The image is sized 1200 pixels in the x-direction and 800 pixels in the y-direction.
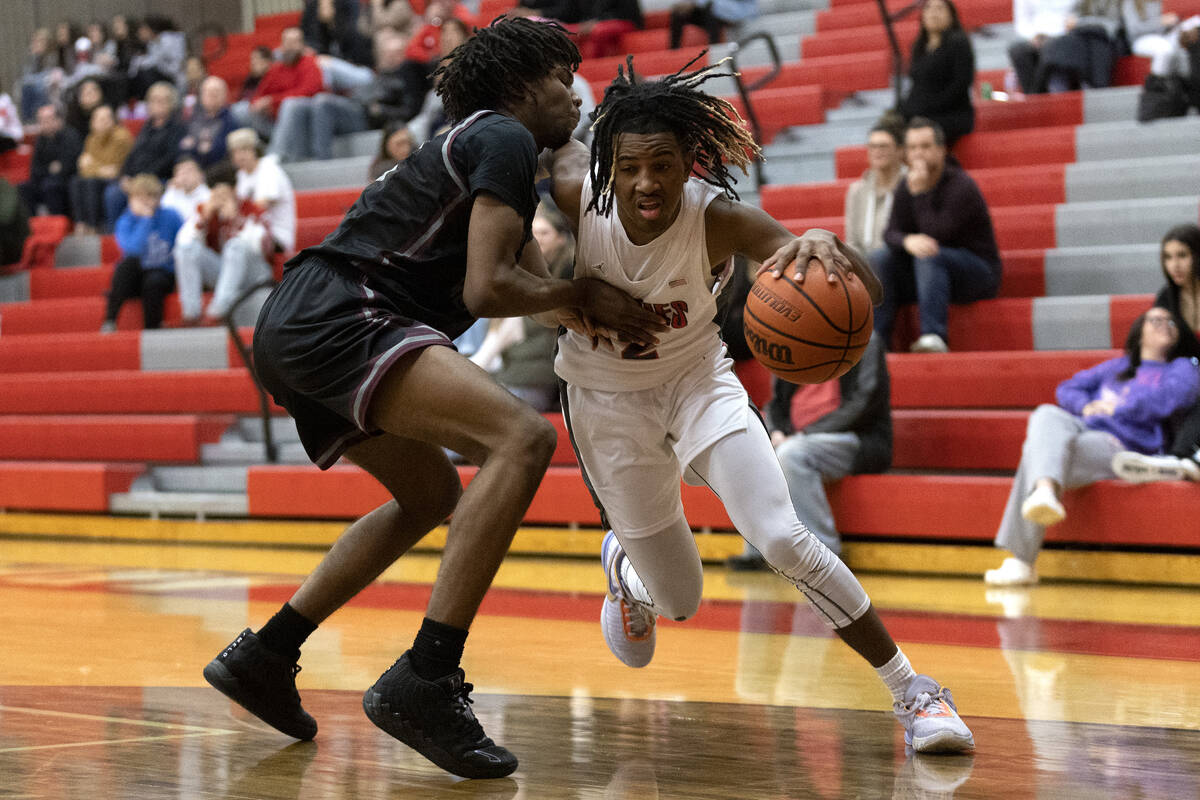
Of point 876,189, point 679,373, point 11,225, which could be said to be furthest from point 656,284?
point 11,225

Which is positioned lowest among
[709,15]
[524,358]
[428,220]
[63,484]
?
[63,484]

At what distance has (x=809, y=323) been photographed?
9.36 ft

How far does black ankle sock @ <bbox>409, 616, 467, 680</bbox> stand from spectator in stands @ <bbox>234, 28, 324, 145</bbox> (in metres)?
9.21

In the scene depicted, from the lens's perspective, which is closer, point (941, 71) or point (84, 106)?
point (941, 71)

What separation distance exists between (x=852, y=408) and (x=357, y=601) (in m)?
2.22

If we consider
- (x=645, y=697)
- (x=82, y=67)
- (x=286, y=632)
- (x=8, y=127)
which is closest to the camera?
(x=286, y=632)

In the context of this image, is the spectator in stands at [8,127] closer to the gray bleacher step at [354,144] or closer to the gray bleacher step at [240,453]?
the gray bleacher step at [354,144]

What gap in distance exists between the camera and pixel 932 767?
9.04 feet

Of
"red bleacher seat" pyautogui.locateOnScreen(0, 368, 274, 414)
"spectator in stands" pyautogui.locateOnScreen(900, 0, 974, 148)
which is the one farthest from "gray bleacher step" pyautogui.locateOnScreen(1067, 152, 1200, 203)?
"red bleacher seat" pyautogui.locateOnScreen(0, 368, 274, 414)

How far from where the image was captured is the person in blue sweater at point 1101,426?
18.5ft

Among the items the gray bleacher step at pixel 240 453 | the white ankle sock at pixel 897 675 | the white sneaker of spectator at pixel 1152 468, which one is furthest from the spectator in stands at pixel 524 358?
the white ankle sock at pixel 897 675

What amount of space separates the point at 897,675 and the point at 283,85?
970 centimetres

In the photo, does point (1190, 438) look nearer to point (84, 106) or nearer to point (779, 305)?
point (779, 305)

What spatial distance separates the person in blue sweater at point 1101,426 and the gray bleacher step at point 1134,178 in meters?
1.98
